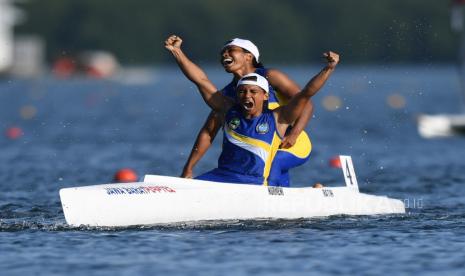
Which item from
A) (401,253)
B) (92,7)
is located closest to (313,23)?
(92,7)

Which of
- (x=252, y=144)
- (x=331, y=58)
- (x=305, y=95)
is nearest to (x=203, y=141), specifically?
(x=252, y=144)

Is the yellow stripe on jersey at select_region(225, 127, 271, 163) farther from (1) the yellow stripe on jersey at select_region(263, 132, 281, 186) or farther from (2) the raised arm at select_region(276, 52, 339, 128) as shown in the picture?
(2) the raised arm at select_region(276, 52, 339, 128)

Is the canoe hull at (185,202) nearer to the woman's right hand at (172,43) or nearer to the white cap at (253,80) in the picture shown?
the white cap at (253,80)

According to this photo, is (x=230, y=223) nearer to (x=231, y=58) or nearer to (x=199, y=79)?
(x=199, y=79)

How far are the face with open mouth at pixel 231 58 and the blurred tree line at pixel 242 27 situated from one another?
123 meters

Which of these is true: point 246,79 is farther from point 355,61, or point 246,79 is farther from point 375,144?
point 355,61

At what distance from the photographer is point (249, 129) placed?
16656mm

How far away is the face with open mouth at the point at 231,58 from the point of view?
1678 cm

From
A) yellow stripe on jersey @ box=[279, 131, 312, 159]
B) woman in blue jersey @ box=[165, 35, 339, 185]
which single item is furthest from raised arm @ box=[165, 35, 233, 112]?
yellow stripe on jersey @ box=[279, 131, 312, 159]

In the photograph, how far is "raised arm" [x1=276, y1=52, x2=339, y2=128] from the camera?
15840 millimetres

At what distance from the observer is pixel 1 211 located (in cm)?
1814

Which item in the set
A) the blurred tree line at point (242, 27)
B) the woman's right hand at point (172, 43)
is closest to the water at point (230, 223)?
the woman's right hand at point (172, 43)

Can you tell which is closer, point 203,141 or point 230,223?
point 230,223

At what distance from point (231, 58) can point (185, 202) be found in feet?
6.35
